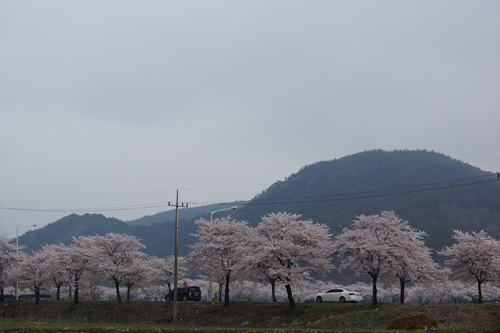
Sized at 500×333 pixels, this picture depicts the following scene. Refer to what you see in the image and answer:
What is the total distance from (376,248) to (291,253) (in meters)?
9.08

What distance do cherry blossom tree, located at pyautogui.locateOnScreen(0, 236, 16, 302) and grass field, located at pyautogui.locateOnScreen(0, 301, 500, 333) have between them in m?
4.80

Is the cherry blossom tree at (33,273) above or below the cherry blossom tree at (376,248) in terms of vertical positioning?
below

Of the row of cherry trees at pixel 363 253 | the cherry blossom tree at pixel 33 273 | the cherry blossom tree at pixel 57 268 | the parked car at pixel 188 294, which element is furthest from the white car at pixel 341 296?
the cherry blossom tree at pixel 33 273

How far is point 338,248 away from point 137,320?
25532mm

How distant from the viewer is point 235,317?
167 feet

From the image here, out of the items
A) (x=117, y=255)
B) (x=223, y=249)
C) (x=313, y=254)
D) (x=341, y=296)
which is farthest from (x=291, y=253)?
(x=117, y=255)

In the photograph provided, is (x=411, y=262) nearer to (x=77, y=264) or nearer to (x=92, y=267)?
(x=92, y=267)

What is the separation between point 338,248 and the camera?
1896 inches

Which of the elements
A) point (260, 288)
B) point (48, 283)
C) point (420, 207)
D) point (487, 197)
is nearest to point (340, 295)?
point (260, 288)

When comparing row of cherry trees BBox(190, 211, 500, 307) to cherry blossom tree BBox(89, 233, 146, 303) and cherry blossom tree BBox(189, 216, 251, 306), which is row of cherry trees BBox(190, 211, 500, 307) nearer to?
cherry blossom tree BBox(189, 216, 251, 306)

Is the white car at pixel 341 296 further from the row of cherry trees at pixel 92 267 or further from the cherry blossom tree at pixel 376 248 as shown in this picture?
the row of cherry trees at pixel 92 267

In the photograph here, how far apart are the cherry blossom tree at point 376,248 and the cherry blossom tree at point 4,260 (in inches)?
2243

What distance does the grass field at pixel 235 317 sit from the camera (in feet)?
107

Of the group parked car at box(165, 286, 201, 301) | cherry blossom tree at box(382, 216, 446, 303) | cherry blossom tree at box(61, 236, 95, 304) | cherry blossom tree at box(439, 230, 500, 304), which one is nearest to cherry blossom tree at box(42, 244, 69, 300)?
cherry blossom tree at box(61, 236, 95, 304)
